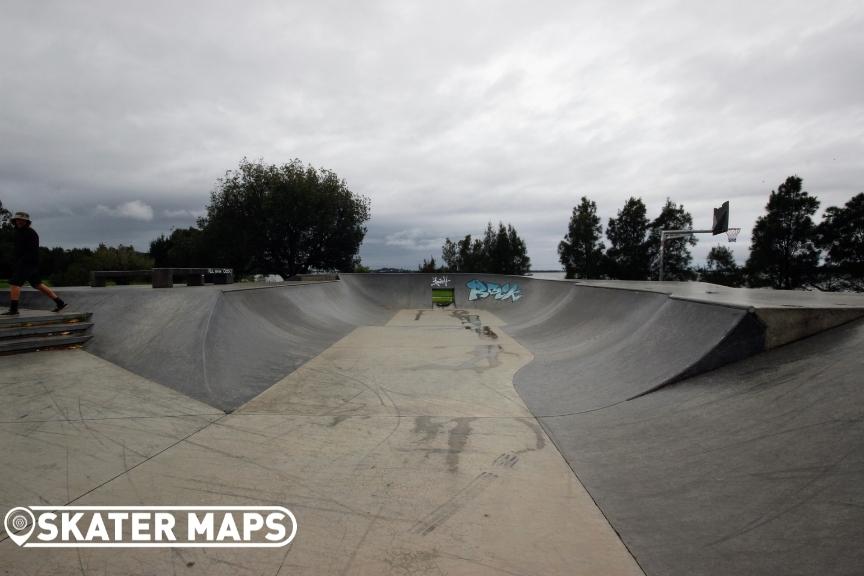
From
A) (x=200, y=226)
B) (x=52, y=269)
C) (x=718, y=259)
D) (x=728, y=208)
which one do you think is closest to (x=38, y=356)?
(x=200, y=226)

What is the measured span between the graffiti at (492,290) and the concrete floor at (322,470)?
51.4ft

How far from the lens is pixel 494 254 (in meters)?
56.0

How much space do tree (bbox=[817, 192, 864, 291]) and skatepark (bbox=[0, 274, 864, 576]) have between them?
37.8 m

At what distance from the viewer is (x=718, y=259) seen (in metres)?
60.0

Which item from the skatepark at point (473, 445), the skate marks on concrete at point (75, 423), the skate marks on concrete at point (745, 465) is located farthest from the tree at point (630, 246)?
the skate marks on concrete at point (75, 423)

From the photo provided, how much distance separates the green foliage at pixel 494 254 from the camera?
55.2m

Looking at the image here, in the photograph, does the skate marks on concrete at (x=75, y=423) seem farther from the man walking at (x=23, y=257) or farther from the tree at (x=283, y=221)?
the tree at (x=283, y=221)

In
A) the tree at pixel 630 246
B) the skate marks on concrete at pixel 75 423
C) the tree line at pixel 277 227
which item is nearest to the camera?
the skate marks on concrete at pixel 75 423

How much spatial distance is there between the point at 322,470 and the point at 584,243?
161ft

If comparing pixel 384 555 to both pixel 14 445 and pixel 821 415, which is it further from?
pixel 14 445

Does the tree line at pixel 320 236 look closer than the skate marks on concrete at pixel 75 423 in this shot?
No

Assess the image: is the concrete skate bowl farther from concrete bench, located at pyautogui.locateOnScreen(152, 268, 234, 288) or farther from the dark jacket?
concrete bench, located at pyautogui.locateOnScreen(152, 268, 234, 288)

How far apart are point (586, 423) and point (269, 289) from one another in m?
9.58

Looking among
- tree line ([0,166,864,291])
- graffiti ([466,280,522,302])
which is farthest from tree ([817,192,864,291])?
graffiti ([466,280,522,302])
